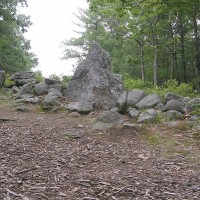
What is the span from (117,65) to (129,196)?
99.1ft

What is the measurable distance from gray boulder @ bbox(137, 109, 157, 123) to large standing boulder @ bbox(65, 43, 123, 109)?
6.62 ft

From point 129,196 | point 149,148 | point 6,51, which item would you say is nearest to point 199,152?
point 149,148

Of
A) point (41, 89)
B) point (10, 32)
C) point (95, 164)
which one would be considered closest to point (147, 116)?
point (95, 164)

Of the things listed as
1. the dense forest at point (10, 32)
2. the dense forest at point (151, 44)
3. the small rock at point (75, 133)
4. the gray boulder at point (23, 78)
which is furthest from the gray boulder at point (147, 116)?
the dense forest at point (151, 44)

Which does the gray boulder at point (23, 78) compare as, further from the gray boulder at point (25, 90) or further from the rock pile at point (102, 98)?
the gray boulder at point (25, 90)

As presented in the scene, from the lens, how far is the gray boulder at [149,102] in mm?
9555

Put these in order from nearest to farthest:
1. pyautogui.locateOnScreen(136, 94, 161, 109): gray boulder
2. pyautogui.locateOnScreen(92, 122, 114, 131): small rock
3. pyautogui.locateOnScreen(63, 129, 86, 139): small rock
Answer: pyautogui.locateOnScreen(63, 129, 86, 139): small rock < pyautogui.locateOnScreen(92, 122, 114, 131): small rock < pyautogui.locateOnScreen(136, 94, 161, 109): gray boulder

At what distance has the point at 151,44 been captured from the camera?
27891 millimetres

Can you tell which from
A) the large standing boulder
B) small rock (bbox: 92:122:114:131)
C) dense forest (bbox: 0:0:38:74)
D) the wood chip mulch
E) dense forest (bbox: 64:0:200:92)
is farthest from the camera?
dense forest (bbox: 64:0:200:92)

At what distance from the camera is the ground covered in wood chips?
421 cm

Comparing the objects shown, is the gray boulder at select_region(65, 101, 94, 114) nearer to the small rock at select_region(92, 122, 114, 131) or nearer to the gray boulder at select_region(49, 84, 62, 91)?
the small rock at select_region(92, 122, 114, 131)

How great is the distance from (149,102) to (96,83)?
2.22 meters

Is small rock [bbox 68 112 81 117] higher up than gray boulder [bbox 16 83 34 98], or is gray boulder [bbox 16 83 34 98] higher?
gray boulder [bbox 16 83 34 98]

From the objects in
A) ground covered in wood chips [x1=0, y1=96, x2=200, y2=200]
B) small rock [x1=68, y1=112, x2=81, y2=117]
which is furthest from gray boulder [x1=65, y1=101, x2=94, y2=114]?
ground covered in wood chips [x1=0, y1=96, x2=200, y2=200]
